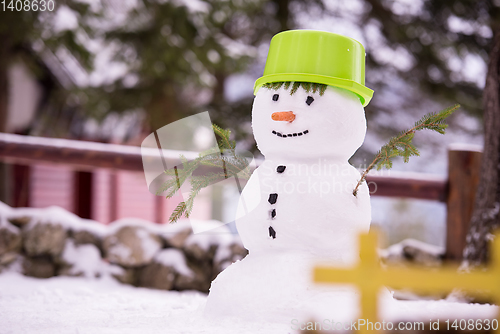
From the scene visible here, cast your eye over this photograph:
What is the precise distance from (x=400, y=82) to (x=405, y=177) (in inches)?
126

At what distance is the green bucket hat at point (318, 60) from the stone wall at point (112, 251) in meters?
1.52

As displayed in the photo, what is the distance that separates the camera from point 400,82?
229 inches

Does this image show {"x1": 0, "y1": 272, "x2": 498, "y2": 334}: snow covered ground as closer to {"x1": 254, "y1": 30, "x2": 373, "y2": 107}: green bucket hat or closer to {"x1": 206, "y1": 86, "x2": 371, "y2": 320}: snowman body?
{"x1": 206, "y1": 86, "x2": 371, "y2": 320}: snowman body

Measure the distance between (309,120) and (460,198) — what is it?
76.5 inches

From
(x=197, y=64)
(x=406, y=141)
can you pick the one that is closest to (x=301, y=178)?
(x=406, y=141)

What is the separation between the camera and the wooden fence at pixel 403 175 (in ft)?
9.63

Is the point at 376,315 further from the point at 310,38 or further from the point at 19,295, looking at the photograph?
the point at 19,295

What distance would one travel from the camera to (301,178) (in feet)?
5.19

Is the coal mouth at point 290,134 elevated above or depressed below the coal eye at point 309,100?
below

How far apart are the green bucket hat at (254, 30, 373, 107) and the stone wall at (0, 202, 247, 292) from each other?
1.52 meters

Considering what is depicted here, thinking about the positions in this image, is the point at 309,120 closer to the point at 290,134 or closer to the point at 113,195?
the point at 290,134

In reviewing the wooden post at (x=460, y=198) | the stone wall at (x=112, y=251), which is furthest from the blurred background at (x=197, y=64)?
the stone wall at (x=112, y=251)

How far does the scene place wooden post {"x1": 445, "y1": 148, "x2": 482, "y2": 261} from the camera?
292 cm

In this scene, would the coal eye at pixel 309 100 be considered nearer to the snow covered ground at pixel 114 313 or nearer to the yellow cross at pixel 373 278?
the yellow cross at pixel 373 278
